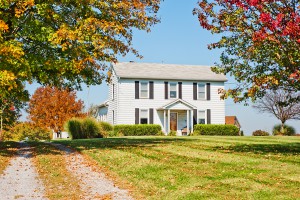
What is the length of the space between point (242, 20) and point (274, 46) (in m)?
1.70

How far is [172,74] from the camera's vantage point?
45562 mm

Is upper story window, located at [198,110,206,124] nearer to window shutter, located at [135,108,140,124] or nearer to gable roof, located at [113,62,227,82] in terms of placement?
gable roof, located at [113,62,227,82]

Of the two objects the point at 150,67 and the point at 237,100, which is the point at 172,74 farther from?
the point at 237,100

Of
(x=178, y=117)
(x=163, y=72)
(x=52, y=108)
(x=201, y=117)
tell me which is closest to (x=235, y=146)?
(x=178, y=117)

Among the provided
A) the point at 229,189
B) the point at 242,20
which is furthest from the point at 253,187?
the point at 242,20

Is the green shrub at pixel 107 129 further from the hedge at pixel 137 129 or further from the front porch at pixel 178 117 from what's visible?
the front porch at pixel 178 117

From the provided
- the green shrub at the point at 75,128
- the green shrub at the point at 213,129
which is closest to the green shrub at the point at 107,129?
the green shrub at the point at 75,128

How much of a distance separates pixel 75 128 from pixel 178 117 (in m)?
12.8

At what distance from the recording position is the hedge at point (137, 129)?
41.5 meters

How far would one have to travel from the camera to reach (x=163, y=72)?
1796 inches

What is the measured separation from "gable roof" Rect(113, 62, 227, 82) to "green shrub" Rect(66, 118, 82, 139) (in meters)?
8.22

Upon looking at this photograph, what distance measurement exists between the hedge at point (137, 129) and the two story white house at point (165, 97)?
1.54 m

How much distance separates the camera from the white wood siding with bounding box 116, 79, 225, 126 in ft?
142

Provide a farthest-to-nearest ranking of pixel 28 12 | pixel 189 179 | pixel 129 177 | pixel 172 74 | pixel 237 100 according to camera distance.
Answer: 1. pixel 172 74
2. pixel 28 12
3. pixel 237 100
4. pixel 129 177
5. pixel 189 179
